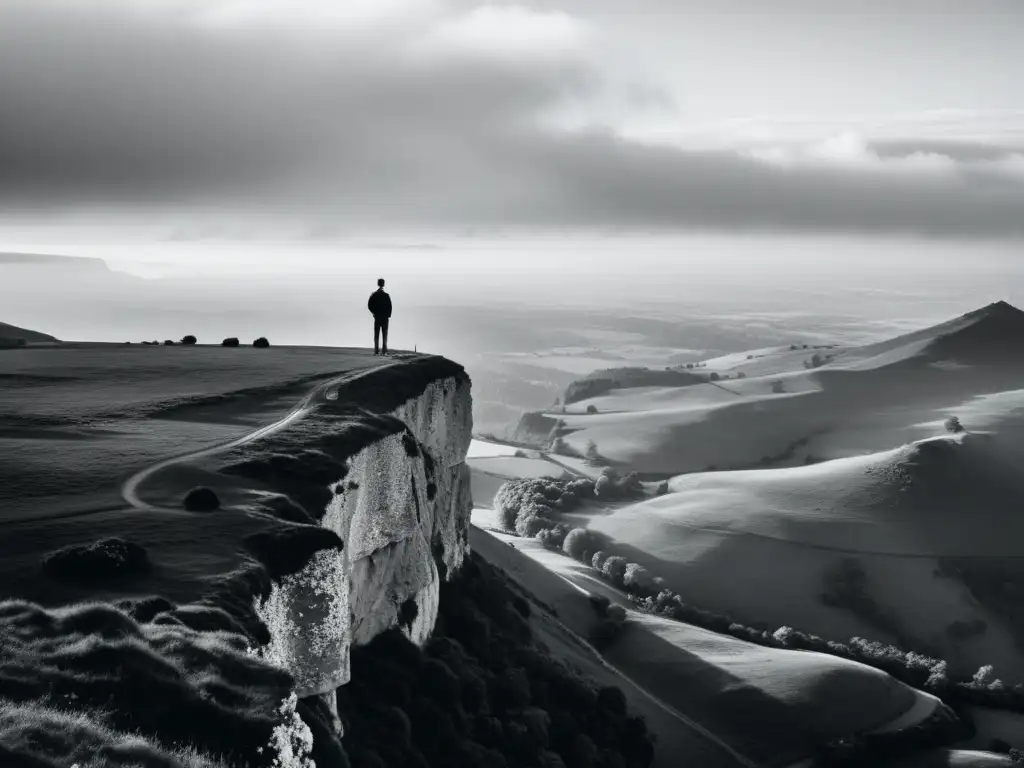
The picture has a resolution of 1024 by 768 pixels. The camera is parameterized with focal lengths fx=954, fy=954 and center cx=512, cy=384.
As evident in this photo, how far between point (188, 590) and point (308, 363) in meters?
40.0

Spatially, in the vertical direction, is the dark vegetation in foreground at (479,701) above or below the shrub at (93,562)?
below

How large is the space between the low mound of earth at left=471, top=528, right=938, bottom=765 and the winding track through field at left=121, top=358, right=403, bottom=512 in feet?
123

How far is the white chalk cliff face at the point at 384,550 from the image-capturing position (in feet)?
97.0

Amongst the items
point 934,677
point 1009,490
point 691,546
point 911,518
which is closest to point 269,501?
point 934,677

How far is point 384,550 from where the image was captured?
166ft

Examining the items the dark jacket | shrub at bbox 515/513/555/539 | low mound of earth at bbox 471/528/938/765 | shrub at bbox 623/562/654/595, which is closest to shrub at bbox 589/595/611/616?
low mound of earth at bbox 471/528/938/765

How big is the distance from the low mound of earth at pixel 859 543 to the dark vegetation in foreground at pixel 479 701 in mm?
44040

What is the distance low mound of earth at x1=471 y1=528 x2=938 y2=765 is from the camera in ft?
246

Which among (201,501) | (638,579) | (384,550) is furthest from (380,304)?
(638,579)

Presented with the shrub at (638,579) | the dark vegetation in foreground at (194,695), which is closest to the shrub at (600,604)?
the shrub at (638,579)

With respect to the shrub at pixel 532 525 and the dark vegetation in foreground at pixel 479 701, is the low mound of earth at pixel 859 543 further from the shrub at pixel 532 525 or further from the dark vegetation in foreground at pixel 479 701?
the dark vegetation in foreground at pixel 479 701

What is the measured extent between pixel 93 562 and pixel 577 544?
109m

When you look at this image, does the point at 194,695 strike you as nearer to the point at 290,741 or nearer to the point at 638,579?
the point at 290,741

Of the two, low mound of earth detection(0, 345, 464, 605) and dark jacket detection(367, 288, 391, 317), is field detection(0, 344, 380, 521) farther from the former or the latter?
dark jacket detection(367, 288, 391, 317)
